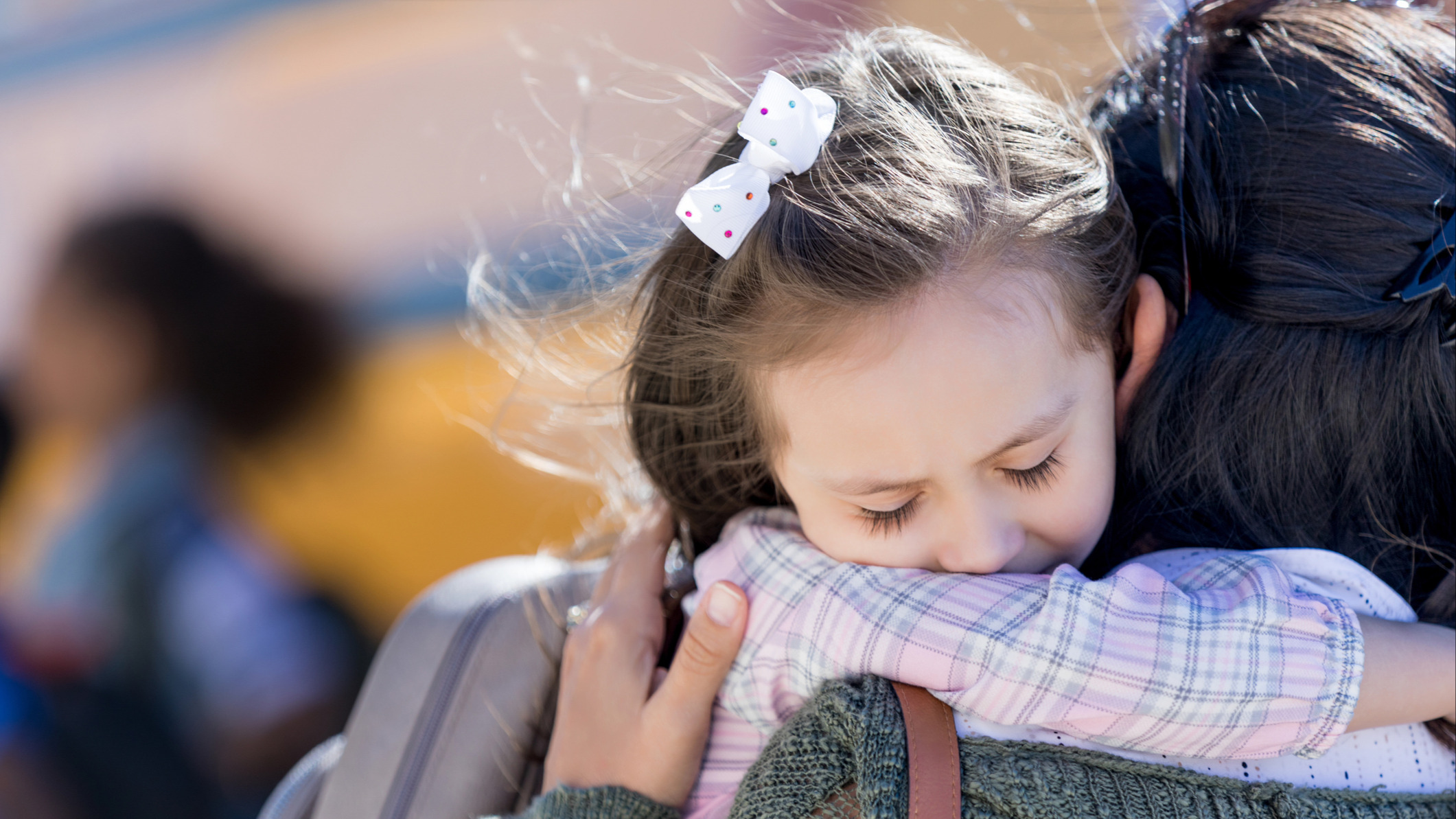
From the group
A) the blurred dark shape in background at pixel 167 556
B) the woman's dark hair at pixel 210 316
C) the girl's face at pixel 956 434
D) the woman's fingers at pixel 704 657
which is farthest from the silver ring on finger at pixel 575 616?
the woman's dark hair at pixel 210 316

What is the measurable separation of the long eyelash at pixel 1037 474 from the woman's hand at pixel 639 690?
13.0 inches

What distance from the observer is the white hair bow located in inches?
42.1

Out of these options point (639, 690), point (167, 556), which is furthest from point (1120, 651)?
point (167, 556)

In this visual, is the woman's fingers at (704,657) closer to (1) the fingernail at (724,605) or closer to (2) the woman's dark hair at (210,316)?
(1) the fingernail at (724,605)

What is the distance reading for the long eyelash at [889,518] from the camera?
1.13 m

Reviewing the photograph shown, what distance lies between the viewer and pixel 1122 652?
0.99 m

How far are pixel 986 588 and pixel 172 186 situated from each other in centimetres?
436

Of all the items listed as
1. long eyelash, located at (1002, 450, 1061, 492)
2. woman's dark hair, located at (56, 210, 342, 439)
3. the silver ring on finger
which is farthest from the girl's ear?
woman's dark hair, located at (56, 210, 342, 439)

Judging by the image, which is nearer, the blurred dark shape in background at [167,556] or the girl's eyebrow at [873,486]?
the girl's eyebrow at [873,486]

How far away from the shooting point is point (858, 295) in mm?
1081

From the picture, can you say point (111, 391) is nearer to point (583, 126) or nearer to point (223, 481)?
point (223, 481)

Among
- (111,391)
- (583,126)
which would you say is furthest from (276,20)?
(583,126)

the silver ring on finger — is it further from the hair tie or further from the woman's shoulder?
the hair tie

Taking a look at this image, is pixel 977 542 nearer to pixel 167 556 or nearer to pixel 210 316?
pixel 167 556
